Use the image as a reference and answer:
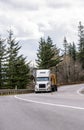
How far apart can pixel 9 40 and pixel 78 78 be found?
49.6 meters

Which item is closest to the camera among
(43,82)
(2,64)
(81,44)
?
(43,82)

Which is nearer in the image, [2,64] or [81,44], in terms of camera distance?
[2,64]

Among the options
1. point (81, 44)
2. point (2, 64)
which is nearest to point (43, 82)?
point (2, 64)

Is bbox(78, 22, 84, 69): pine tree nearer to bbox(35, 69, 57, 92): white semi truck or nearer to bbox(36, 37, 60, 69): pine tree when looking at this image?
bbox(36, 37, 60, 69): pine tree

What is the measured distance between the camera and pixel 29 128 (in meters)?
13.1

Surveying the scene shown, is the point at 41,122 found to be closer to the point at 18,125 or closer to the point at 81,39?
the point at 18,125

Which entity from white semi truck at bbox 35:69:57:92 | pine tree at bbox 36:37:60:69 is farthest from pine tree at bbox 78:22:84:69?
white semi truck at bbox 35:69:57:92

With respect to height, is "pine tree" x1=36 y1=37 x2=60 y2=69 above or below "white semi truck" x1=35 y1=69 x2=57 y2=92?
above

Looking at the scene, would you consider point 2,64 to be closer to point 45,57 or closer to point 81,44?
point 45,57

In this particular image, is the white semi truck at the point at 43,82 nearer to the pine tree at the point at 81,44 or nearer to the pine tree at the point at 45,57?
the pine tree at the point at 45,57

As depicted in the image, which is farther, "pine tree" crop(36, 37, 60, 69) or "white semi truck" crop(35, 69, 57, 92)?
"pine tree" crop(36, 37, 60, 69)

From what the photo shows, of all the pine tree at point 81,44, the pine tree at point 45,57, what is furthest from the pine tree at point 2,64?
the pine tree at point 81,44

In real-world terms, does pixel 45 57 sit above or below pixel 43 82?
above

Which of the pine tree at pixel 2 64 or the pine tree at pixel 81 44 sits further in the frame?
the pine tree at pixel 81 44
